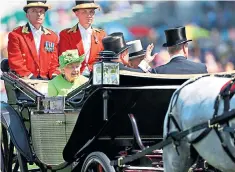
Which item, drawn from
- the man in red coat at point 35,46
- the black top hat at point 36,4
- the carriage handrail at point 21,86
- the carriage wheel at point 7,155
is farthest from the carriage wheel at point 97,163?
the black top hat at point 36,4

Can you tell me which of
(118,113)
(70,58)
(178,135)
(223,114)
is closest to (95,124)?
(118,113)

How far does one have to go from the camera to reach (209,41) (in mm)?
9289

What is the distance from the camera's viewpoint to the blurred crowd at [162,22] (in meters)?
8.95

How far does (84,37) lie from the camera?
6.76 metres

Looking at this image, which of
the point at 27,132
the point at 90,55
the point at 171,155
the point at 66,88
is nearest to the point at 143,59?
the point at 90,55

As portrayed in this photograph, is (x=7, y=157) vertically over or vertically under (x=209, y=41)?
under

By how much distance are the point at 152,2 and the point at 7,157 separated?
144 inches

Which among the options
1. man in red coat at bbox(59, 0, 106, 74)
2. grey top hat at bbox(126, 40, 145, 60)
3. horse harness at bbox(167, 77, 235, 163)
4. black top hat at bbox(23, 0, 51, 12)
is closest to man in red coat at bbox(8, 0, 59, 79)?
black top hat at bbox(23, 0, 51, 12)

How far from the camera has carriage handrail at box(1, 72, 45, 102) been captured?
227 inches

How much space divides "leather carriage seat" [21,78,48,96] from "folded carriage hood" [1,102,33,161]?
1.07ft

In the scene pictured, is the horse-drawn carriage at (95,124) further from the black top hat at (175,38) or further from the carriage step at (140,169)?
the black top hat at (175,38)

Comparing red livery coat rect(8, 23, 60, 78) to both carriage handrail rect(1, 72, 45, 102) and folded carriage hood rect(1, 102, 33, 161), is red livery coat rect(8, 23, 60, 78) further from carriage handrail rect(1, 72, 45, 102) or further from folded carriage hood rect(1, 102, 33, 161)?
folded carriage hood rect(1, 102, 33, 161)

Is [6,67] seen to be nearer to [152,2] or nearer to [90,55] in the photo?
[90,55]

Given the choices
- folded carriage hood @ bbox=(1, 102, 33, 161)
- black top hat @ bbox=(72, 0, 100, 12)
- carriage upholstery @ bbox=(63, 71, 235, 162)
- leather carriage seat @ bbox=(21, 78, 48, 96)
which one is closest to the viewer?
carriage upholstery @ bbox=(63, 71, 235, 162)
